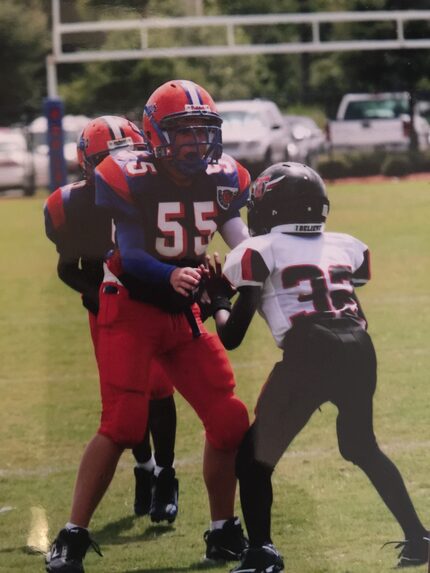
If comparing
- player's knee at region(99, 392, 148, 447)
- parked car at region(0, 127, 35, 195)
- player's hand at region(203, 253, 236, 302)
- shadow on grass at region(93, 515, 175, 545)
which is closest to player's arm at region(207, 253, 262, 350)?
player's hand at region(203, 253, 236, 302)

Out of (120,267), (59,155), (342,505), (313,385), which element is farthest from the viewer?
(59,155)

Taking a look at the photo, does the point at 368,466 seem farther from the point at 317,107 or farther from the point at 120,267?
the point at 317,107

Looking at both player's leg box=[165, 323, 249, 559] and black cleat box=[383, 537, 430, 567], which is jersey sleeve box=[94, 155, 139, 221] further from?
black cleat box=[383, 537, 430, 567]

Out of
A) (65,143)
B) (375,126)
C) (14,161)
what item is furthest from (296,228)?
(14,161)

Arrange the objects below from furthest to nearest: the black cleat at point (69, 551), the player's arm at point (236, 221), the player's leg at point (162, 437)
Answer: the player's leg at point (162, 437) < the player's arm at point (236, 221) < the black cleat at point (69, 551)

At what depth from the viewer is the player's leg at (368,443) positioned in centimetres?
244

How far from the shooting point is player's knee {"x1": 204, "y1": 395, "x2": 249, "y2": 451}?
2553 mm

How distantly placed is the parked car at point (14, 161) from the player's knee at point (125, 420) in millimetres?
1678

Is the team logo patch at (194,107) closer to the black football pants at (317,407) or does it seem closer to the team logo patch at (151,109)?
the team logo patch at (151,109)

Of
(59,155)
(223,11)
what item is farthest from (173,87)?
(59,155)

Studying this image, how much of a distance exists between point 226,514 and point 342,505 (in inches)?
11.4

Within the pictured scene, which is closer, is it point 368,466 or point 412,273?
point 368,466

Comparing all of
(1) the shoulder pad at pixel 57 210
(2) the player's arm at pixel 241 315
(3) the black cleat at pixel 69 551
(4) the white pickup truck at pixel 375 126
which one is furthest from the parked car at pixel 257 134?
(3) the black cleat at pixel 69 551

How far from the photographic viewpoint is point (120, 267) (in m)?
2.58
